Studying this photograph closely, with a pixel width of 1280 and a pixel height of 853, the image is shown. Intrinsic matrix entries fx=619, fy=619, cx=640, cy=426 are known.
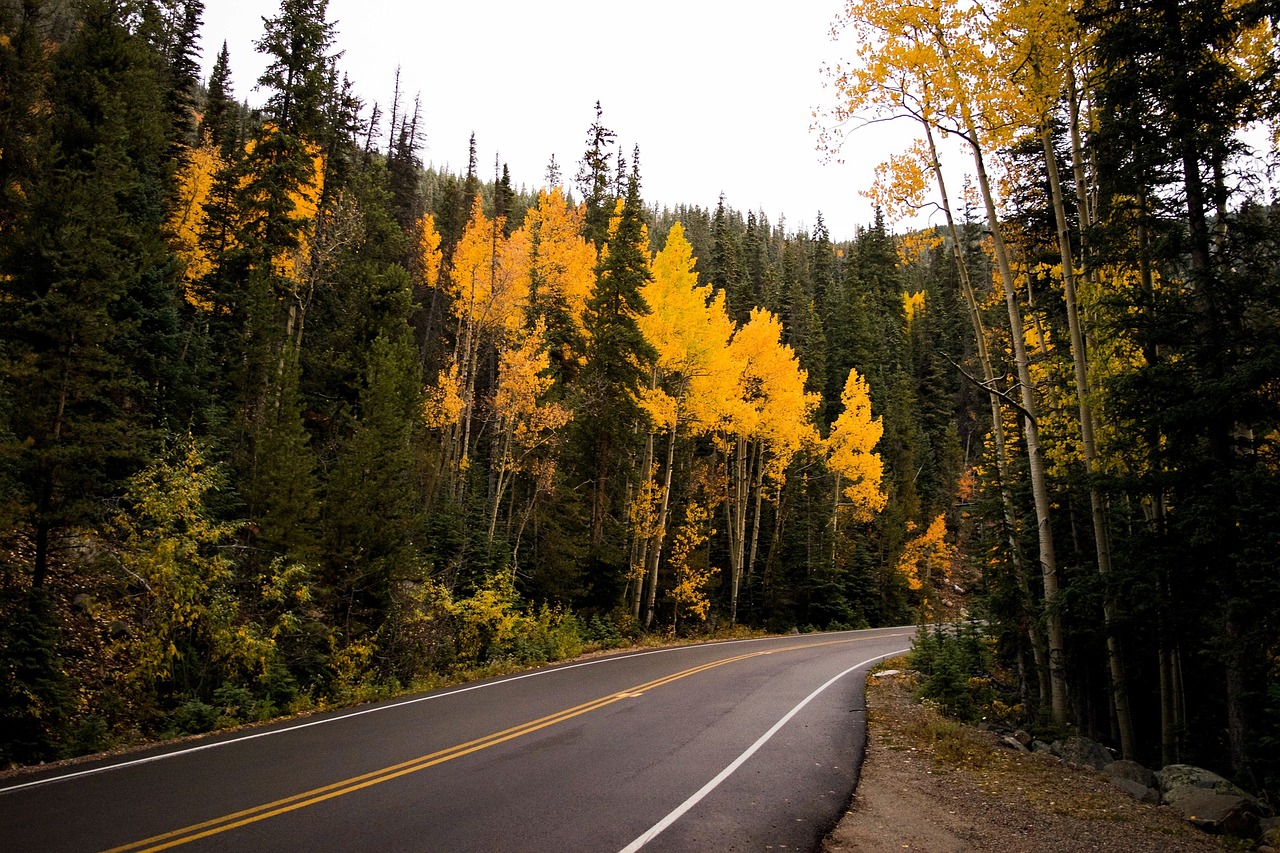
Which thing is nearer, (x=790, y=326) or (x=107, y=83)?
(x=107, y=83)

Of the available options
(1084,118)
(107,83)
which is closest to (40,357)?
(107,83)

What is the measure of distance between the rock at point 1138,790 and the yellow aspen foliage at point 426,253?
33.0 m

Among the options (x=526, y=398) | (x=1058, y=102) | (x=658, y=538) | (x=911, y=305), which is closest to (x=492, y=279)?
(x=526, y=398)

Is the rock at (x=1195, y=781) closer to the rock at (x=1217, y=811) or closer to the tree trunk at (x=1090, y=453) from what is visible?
the rock at (x=1217, y=811)

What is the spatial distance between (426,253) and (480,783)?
111 ft

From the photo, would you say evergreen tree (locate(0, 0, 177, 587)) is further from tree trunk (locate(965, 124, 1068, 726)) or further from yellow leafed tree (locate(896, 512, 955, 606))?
yellow leafed tree (locate(896, 512, 955, 606))

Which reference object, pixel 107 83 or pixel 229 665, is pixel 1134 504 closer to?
pixel 229 665

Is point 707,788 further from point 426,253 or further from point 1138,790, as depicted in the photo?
point 426,253

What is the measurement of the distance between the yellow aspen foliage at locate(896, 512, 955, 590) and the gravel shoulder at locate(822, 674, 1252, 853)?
30358 millimetres

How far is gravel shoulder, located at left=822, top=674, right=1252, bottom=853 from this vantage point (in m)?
5.77

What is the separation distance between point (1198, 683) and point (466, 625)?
1600 cm

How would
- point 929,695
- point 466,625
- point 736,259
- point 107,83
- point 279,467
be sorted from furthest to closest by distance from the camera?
point 736,259
point 107,83
point 466,625
point 279,467
point 929,695

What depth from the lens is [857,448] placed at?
34281 millimetres

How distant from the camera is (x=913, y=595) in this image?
132ft
